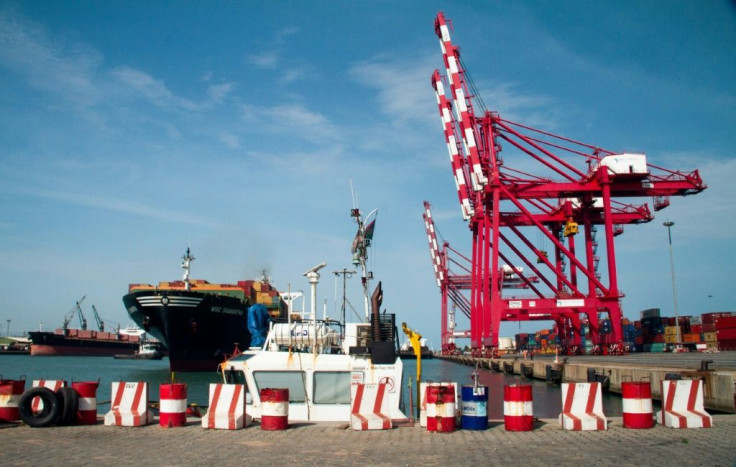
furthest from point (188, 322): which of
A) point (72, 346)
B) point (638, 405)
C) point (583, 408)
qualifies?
point (72, 346)

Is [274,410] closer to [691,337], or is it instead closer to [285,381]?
[285,381]

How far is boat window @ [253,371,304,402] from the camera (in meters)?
13.4

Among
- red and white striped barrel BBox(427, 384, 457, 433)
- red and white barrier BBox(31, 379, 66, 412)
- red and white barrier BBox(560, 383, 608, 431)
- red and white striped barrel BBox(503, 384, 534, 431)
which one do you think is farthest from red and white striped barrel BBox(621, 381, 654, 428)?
red and white barrier BBox(31, 379, 66, 412)

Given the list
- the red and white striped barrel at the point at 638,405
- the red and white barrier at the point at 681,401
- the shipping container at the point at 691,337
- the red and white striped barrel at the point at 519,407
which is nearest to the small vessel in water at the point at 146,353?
the shipping container at the point at 691,337

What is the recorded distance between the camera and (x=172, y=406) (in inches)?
491

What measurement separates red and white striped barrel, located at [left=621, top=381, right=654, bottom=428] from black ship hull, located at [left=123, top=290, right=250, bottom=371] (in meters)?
38.9

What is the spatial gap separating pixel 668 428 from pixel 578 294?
40.4 metres

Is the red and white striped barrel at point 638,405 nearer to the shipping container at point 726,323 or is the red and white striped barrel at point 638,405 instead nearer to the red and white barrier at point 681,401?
the red and white barrier at point 681,401

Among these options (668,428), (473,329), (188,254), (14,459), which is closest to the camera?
(14,459)

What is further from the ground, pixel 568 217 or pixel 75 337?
pixel 568 217

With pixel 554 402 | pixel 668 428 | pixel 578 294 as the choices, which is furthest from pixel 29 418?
pixel 578 294

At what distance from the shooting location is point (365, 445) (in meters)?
10.3

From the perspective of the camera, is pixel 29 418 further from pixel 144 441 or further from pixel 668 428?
pixel 668 428

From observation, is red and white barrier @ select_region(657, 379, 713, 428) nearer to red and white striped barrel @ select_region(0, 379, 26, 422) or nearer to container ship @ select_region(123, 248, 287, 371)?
red and white striped barrel @ select_region(0, 379, 26, 422)
